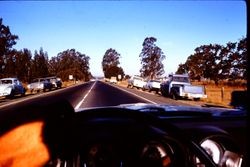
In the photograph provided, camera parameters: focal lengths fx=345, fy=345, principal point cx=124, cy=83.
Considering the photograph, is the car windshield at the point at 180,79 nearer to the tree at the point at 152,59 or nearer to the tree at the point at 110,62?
the tree at the point at 152,59

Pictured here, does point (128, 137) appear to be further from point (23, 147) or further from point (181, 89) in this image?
point (181, 89)

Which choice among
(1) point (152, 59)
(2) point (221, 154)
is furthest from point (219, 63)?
(2) point (221, 154)

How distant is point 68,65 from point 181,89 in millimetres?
131344

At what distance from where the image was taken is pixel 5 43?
7619 centimetres

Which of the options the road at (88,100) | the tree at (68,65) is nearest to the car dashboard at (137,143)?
the road at (88,100)

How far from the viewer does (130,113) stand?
197 cm

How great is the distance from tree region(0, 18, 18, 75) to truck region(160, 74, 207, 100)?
53.4 m

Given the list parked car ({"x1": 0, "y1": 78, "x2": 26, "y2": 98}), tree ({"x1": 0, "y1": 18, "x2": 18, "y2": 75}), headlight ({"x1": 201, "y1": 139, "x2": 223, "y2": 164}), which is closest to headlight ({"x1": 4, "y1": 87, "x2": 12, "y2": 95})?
parked car ({"x1": 0, "y1": 78, "x2": 26, "y2": 98})

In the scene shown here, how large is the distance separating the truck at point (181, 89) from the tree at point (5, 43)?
53.4 meters

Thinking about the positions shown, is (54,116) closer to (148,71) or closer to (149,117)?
(149,117)

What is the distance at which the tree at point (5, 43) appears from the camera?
247 ft

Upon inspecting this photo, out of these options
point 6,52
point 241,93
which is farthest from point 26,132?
point 6,52

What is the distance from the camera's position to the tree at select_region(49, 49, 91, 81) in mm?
149050

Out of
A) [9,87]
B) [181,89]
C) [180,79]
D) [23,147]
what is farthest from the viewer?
[9,87]
